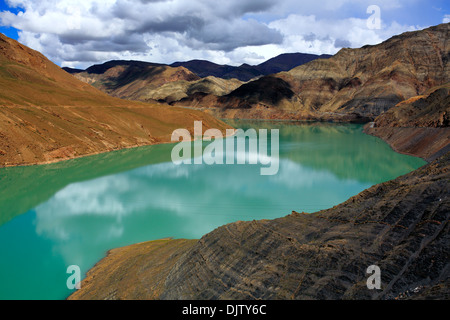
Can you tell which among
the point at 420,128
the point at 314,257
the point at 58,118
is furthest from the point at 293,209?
the point at 58,118

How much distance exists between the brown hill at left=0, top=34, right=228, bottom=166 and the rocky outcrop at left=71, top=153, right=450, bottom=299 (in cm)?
3110

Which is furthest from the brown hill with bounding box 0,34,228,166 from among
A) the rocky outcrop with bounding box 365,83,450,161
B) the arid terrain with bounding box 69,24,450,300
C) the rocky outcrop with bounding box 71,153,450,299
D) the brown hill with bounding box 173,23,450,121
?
the brown hill with bounding box 173,23,450,121

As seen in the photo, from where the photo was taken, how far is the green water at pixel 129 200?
13.4 meters

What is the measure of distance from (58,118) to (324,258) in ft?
147

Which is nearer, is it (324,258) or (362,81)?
(324,258)

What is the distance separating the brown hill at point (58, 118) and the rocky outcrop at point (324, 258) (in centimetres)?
3110

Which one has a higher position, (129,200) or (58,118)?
(58,118)

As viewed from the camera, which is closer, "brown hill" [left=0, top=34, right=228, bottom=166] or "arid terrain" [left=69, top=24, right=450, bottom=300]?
"arid terrain" [left=69, top=24, right=450, bottom=300]

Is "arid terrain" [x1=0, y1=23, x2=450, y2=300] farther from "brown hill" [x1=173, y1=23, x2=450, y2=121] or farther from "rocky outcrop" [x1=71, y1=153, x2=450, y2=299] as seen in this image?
"brown hill" [x1=173, y1=23, x2=450, y2=121]

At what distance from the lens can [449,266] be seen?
6.38 m

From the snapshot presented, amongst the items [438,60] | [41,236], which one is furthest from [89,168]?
[438,60]

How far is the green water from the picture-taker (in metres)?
13.4

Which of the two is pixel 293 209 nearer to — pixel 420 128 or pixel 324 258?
pixel 324 258

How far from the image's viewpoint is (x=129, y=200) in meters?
21.4
